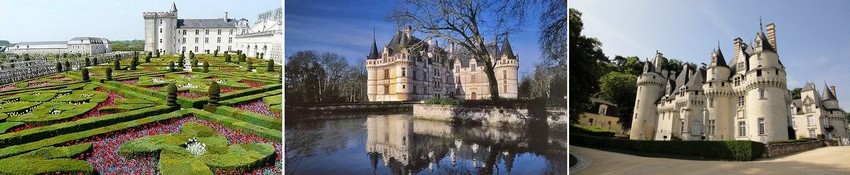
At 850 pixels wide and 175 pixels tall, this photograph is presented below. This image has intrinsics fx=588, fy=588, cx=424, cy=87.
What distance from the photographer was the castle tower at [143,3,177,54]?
866cm

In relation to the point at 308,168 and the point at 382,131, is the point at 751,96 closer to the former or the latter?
the point at 382,131

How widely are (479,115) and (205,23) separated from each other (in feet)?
15.0

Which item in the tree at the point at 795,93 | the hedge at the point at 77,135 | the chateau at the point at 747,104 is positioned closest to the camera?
the hedge at the point at 77,135

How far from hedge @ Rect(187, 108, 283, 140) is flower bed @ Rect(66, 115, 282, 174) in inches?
2.5

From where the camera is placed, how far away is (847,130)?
15742 mm

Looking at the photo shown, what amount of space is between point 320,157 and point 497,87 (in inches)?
133

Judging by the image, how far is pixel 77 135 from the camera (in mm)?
7898

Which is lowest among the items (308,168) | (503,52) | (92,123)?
(308,168)

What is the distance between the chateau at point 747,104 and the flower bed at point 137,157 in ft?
41.6

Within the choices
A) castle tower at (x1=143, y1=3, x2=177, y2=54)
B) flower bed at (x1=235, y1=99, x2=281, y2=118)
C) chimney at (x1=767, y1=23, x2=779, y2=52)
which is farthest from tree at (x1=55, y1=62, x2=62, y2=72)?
chimney at (x1=767, y1=23, x2=779, y2=52)

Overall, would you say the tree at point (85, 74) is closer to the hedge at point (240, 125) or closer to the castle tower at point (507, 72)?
the hedge at point (240, 125)

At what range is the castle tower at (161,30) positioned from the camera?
8.66 meters

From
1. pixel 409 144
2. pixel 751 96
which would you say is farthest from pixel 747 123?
pixel 409 144

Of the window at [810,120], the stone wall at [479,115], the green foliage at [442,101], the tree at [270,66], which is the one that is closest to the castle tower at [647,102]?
the window at [810,120]
